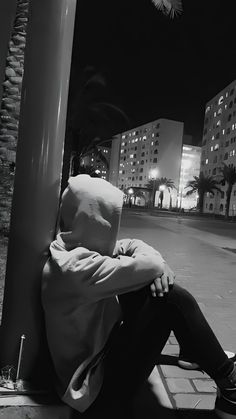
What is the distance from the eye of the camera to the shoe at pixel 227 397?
6.70ft

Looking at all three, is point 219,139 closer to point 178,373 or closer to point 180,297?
point 178,373

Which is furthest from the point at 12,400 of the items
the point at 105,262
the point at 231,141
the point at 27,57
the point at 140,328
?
the point at 231,141

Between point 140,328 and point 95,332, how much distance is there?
9.4 inches

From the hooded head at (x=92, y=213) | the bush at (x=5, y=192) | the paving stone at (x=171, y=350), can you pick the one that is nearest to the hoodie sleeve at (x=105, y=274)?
the hooded head at (x=92, y=213)

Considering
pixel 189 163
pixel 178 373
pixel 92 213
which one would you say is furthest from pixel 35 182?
pixel 189 163

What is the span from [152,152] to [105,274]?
12511 centimetres

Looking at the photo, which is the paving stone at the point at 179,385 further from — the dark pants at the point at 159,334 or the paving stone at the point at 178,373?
the dark pants at the point at 159,334

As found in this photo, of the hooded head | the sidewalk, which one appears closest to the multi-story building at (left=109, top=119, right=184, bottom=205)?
the sidewalk

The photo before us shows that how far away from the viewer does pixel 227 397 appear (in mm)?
2072

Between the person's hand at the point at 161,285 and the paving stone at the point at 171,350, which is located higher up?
the person's hand at the point at 161,285

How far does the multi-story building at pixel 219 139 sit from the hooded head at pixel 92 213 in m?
77.3

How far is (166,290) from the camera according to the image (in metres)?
2.01

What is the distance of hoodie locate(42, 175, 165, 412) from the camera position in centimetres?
194

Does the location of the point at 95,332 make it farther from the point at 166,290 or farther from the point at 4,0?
the point at 4,0
